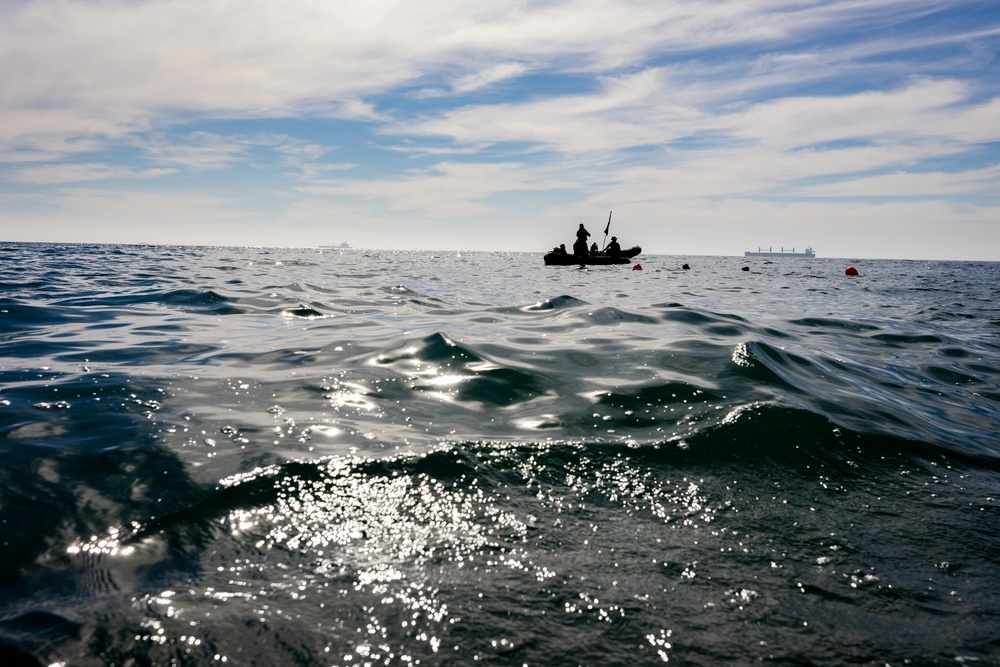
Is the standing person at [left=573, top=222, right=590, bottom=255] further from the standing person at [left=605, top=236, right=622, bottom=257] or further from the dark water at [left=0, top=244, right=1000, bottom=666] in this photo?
the dark water at [left=0, top=244, right=1000, bottom=666]

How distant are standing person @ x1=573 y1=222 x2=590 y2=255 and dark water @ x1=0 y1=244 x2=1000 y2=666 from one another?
3429cm

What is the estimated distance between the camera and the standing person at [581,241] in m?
39.7

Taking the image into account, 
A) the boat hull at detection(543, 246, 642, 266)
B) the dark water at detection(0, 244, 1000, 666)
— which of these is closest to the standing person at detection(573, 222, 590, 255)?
the boat hull at detection(543, 246, 642, 266)

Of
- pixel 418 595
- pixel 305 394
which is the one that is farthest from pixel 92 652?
pixel 305 394

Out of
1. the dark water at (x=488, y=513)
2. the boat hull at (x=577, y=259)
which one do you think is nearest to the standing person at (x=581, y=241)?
the boat hull at (x=577, y=259)

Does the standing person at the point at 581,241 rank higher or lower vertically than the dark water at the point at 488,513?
higher

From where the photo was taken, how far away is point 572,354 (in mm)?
6930

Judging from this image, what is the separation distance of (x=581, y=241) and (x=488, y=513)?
38.5 m

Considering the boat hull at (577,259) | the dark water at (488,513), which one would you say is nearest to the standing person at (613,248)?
the boat hull at (577,259)

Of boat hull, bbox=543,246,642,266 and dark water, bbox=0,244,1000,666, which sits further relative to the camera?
boat hull, bbox=543,246,642,266

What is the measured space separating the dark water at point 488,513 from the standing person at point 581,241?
112 feet

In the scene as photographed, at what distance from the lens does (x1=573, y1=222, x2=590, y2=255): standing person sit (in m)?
39.7

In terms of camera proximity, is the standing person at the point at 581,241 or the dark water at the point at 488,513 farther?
the standing person at the point at 581,241

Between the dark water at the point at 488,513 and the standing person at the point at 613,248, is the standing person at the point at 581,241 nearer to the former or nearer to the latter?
the standing person at the point at 613,248
